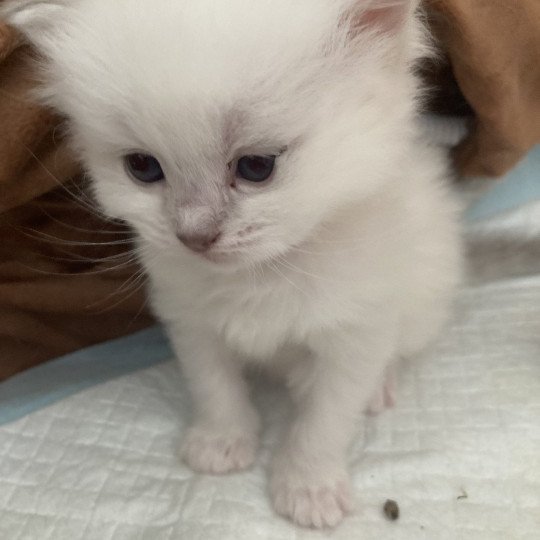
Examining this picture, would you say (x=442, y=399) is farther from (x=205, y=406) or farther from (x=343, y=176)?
(x=343, y=176)

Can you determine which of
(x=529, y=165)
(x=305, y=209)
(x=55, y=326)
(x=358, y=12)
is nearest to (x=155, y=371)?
(x=55, y=326)

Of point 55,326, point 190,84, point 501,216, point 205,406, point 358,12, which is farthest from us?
point 501,216

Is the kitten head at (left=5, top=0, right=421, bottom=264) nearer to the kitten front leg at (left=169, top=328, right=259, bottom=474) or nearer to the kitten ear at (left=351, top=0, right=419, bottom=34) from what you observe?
the kitten ear at (left=351, top=0, right=419, bottom=34)

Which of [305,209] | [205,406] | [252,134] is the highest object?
[252,134]

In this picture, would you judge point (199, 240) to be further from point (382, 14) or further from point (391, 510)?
point (391, 510)

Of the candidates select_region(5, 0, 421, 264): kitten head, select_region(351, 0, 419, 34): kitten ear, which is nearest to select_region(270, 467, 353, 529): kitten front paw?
select_region(5, 0, 421, 264): kitten head

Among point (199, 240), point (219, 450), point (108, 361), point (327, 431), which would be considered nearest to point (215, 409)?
point (219, 450)

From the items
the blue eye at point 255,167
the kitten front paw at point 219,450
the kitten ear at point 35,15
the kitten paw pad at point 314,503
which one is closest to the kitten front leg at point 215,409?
the kitten front paw at point 219,450

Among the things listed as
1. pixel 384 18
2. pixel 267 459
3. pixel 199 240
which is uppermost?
pixel 384 18
